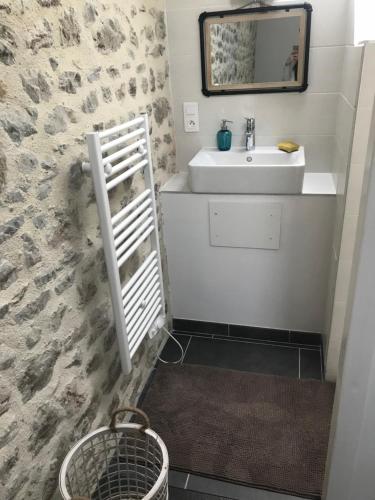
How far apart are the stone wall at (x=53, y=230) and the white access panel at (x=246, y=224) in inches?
25.0

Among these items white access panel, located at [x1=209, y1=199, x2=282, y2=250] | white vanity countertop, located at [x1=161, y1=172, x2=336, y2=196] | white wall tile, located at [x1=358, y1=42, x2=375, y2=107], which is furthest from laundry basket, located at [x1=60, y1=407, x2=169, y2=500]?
white wall tile, located at [x1=358, y1=42, x2=375, y2=107]

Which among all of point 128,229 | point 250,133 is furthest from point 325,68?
point 128,229

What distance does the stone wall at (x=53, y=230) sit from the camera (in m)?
1.06

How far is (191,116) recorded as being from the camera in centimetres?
235

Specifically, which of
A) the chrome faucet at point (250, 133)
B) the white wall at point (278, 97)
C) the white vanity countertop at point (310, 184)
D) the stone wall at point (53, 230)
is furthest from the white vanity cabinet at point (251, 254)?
the stone wall at point (53, 230)

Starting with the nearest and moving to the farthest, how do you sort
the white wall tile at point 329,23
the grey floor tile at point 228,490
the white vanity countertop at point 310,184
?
1. the grey floor tile at point 228,490
2. the white wall tile at point 329,23
3. the white vanity countertop at point 310,184

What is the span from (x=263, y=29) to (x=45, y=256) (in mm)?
1680

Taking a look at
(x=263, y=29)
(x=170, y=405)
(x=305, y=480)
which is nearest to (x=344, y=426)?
(x=305, y=480)

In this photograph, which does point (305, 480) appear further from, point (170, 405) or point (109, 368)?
point (109, 368)

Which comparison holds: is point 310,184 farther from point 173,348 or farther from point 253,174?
point 173,348

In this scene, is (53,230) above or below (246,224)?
above

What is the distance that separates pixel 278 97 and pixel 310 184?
52cm

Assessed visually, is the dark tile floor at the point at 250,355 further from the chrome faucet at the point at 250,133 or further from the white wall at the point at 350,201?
the chrome faucet at the point at 250,133

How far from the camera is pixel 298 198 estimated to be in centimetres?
205
